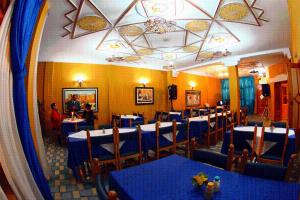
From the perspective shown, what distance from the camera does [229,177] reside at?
1641 mm

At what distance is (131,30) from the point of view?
4332mm

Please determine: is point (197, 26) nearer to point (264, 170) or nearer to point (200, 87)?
point (264, 170)

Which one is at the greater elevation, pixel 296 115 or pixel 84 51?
pixel 84 51

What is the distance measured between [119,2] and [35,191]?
3.02 metres

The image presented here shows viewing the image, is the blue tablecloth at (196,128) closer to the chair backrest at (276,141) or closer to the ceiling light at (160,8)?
the chair backrest at (276,141)

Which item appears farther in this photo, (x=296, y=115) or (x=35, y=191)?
(x=35, y=191)

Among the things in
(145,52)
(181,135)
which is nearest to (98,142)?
(181,135)

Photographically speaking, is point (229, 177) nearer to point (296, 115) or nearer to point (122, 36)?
point (296, 115)

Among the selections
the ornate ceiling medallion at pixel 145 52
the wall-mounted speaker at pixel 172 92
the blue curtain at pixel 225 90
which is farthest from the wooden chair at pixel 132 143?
the blue curtain at pixel 225 90

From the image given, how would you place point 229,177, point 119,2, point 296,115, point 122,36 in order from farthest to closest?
1. point 122,36
2. point 119,2
3. point 229,177
4. point 296,115

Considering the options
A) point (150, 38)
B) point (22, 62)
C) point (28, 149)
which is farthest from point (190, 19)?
point (28, 149)

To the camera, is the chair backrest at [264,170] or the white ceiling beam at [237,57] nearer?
the chair backrest at [264,170]

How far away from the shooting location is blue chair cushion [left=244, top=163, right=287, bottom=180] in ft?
5.19

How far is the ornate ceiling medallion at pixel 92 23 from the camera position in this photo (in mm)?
3624
